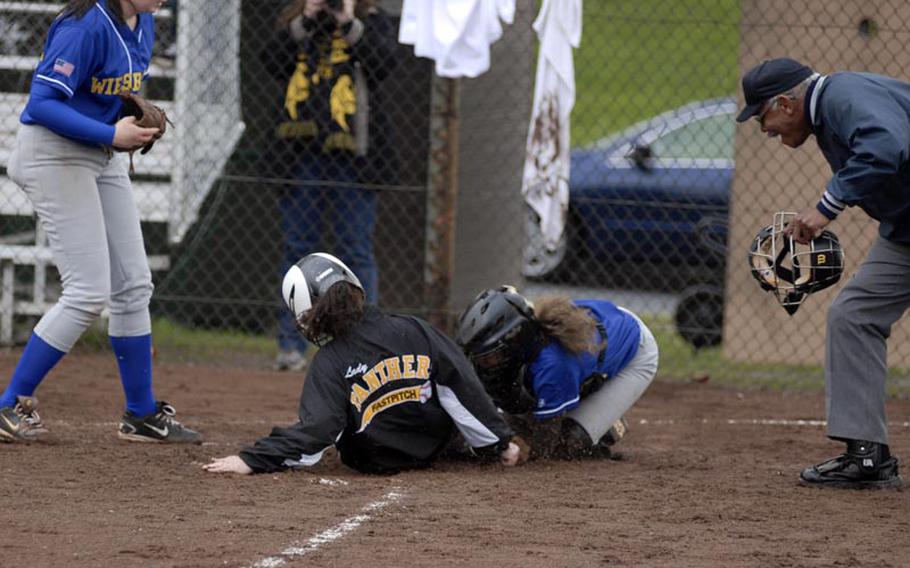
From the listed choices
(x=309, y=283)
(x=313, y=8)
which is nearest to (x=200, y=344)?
(x=313, y=8)

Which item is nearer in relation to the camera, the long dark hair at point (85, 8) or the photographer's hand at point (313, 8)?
the long dark hair at point (85, 8)

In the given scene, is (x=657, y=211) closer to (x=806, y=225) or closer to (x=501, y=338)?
(x=501, y=338)

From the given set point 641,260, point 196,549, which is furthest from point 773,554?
point 641,260

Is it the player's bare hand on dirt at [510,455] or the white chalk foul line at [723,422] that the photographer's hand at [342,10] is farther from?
the player's bare hand on dirt at [510,455]

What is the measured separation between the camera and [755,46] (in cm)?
852

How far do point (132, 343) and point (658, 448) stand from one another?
2.50m

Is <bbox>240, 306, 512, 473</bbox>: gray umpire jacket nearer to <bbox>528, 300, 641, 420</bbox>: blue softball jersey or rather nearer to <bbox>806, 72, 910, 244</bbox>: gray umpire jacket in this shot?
<bbox>528, 300, 641, 420</bbox>: blue softball jersey

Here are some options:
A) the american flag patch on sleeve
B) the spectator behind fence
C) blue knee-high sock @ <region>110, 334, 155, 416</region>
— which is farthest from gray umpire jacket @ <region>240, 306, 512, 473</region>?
the spectator behind fence

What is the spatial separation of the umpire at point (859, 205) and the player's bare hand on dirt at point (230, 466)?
225cm

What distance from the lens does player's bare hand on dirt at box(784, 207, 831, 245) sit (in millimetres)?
4984

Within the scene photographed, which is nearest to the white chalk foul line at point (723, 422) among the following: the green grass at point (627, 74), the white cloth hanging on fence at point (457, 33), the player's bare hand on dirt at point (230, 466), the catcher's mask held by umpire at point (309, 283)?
the player's bare hand on dirt at point (230, 466)

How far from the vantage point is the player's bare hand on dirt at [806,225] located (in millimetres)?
4984

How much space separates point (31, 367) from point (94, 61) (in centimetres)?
135

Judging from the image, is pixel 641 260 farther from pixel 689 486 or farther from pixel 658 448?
pixel 689 486
